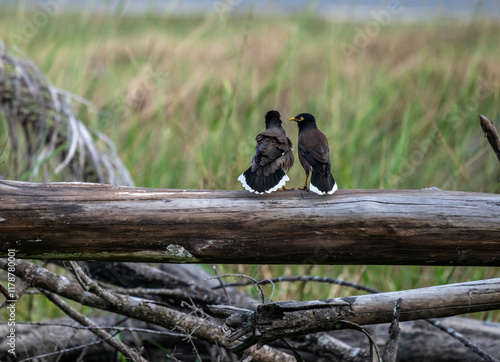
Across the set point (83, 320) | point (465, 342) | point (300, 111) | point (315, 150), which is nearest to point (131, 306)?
point (83, 320)

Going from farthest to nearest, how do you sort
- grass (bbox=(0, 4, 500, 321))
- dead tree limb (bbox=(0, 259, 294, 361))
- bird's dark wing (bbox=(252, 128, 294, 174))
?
grass (bbox=(0, 4, 500, 321))
dead tree limb (bbox=(0, 259, 294, 361))
bird's dark wing (bbox=(252, 128, 294, 174))

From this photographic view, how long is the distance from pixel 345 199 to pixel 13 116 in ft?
7.27

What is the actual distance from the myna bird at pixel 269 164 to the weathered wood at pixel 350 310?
0.34 m

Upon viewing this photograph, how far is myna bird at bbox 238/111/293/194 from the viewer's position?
1812 mm

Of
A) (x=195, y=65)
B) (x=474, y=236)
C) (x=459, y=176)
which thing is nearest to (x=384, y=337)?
(x=474, y=236)

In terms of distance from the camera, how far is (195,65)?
23.4 ft

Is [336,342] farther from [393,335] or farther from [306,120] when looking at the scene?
[306,120]

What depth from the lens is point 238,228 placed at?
5.70 feet

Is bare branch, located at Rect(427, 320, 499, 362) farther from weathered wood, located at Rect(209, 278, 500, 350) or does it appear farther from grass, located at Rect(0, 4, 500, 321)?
grass, located at Rect(0, 4, 500, 321)

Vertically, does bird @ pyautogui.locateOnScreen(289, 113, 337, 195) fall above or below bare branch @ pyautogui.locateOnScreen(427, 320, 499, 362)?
above

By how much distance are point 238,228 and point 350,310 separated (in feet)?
1.27

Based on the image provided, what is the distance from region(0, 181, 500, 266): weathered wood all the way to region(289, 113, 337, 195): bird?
0.19 ft

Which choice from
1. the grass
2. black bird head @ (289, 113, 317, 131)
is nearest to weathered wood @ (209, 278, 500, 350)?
black bird head @ (289, 113, 317, 131)

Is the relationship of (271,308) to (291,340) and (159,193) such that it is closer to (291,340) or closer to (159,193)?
(159,193)
